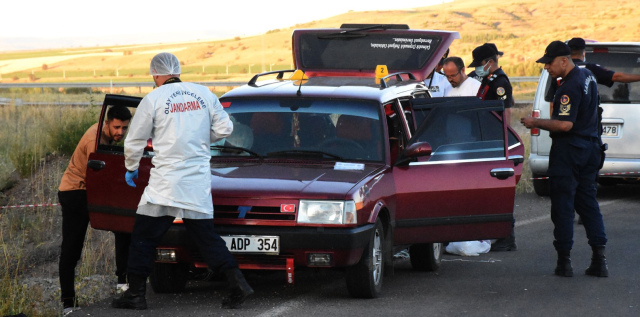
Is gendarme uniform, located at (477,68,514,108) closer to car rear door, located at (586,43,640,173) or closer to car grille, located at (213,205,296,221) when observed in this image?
car rear door, located at (586,43,640,173)

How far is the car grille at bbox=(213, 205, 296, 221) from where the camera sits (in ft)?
21.7

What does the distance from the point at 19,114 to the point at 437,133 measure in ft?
58.9

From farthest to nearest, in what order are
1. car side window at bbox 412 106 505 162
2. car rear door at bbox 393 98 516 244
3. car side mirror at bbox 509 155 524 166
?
car side mirror at bbox 509 155 524 166 → car side window at bbox 412 106 505 162 → car rear door at bbox 393 98 516 244

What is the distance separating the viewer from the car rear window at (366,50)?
11805 mm

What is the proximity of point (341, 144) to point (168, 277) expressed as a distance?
5.58 ft

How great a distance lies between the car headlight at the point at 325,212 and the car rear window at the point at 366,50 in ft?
17.7

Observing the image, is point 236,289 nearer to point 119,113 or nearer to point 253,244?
point 253,244

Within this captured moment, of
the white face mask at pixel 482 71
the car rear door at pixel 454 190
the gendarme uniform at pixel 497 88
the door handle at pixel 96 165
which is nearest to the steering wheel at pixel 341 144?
the car rear door at pixel 454 190

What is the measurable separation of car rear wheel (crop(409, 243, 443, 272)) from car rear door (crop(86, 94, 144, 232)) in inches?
101

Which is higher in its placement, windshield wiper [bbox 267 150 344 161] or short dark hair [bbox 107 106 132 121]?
short dark hair [bbox 107 106 132 121]

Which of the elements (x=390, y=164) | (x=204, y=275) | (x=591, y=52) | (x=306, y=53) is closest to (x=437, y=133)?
(x=390, y=164)

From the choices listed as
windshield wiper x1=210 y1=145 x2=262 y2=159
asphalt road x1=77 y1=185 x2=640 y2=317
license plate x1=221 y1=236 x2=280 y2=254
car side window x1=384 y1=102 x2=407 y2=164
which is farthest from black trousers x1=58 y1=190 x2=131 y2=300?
car side window x1=384 y1=102 x2=407 y2=164

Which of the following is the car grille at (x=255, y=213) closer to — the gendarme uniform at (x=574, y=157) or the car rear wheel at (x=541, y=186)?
the gendarme uniform at (x=574, y=157)

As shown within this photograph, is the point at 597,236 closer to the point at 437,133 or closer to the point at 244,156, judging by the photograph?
the point at 437,133
